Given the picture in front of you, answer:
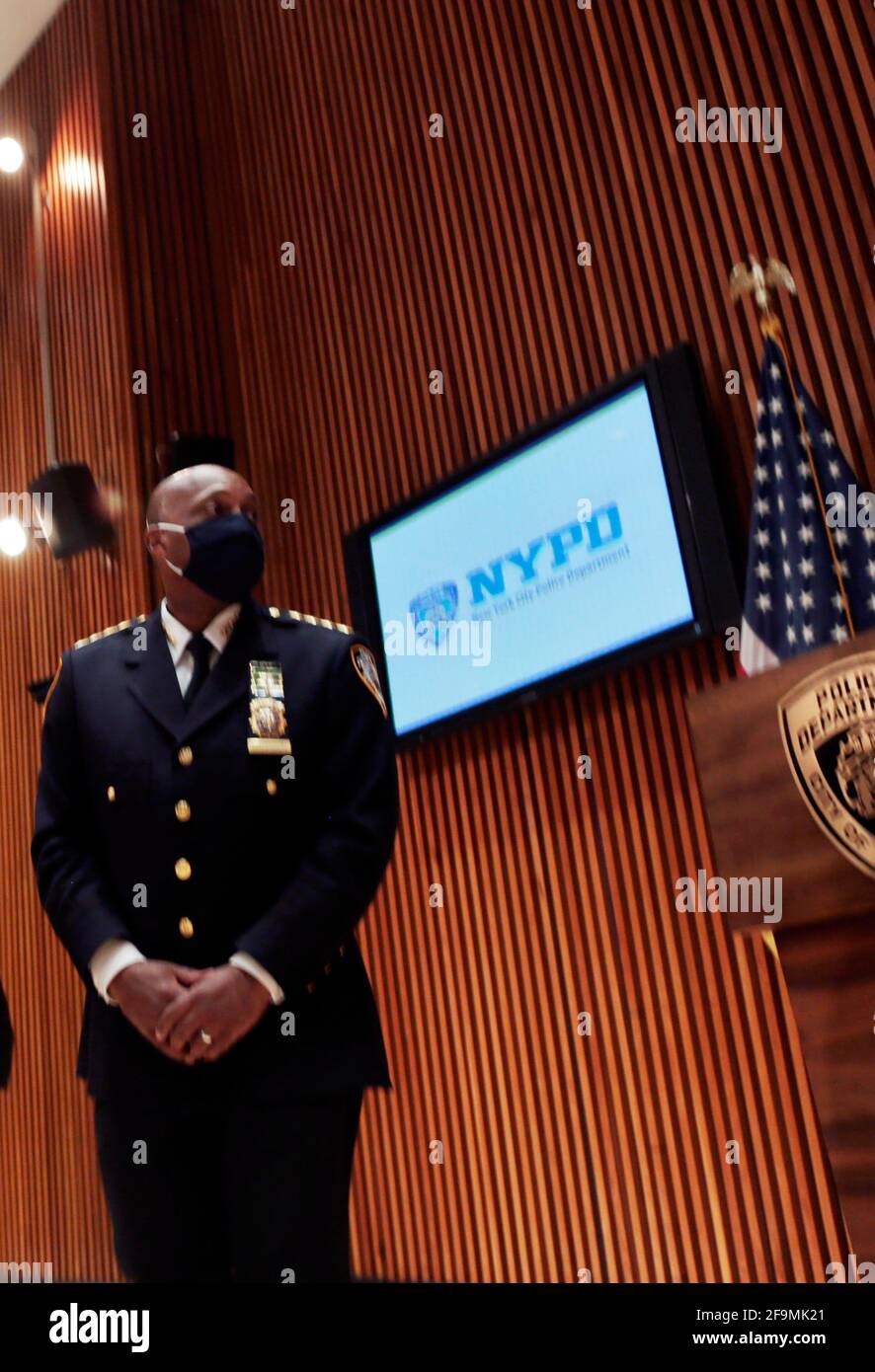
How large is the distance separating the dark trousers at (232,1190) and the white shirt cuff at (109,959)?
143 mm

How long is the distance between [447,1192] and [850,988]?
229 cm

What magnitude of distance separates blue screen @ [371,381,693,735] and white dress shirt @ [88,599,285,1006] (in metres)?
1.59

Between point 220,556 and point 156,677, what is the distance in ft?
0.60

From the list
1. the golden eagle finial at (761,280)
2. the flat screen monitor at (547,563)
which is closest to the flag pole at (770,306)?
the golden eagle finial at (761,280)

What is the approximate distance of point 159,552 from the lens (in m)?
1.71

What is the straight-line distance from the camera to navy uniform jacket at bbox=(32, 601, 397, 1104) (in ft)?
4.86

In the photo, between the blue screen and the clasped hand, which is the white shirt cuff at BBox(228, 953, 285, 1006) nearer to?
the clasped hand

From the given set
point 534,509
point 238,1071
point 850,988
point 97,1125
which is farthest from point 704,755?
point 534,509

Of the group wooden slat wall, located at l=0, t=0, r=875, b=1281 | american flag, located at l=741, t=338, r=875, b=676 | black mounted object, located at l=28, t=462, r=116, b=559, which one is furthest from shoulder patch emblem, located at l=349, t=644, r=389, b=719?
black mounted object, located at l=28, t=462, r=116, b=559

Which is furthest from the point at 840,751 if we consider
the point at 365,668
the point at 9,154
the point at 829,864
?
the point at 9,154

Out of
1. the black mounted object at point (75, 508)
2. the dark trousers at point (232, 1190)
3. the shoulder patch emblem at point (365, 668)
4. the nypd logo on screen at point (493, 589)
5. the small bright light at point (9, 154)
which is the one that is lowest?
the dark trousers at point (232, 1190)

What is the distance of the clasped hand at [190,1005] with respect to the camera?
4.60ft

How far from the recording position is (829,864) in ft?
5.19

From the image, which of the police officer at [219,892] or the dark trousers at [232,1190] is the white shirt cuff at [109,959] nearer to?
the police officer at [219,892]
